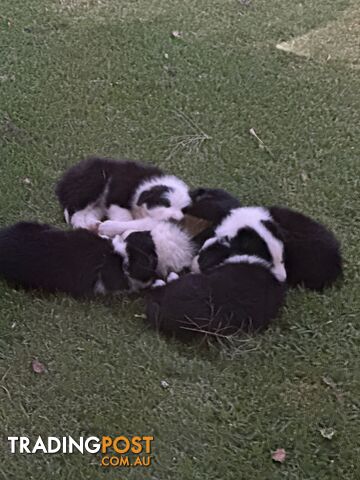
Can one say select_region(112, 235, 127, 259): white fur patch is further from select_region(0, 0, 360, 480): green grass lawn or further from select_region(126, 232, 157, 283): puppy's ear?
select_region(0, 0, 360, 480): green grass lawn

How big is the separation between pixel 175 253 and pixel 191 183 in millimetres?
769

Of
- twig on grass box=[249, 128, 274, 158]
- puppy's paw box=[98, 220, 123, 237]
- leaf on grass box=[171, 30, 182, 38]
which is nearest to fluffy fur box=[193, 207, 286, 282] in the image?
puppy's paw box=[98, 220, 123, 237]

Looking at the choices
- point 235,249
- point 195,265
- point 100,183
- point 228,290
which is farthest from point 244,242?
point 100,183

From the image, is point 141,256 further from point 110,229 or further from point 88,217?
point 88,217

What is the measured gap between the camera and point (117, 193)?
13.8ft

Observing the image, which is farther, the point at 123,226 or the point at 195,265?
the point at 123,226

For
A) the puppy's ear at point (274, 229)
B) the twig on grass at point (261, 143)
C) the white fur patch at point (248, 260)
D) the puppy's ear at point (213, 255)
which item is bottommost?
the puppy's ear at point (213, 255)

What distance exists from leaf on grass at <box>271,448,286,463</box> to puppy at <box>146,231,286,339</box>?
0.64m

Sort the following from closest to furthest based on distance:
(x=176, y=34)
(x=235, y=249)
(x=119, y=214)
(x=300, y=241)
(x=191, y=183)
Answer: (x=235, y=249), (x=300, y=241), (x=119, y=214), (x=191, y=183), (x=176, y=34)

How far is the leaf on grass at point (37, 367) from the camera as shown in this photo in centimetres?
322

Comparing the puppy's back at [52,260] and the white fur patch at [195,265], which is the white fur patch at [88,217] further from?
the white fur patch at [195,265]

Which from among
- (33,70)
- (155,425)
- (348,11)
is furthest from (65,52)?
(155,425)

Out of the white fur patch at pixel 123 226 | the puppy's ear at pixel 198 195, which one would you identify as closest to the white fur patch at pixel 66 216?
the white fur patch at pixel 123 226

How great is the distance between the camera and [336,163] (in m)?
4.64
